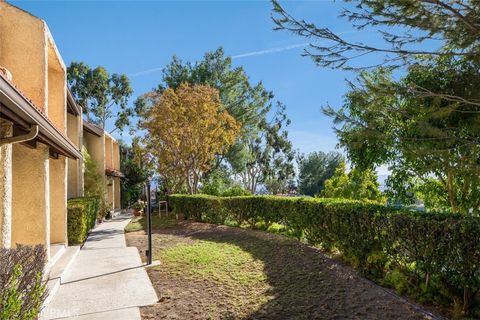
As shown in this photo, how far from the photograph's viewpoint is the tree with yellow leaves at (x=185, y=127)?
2003 cm

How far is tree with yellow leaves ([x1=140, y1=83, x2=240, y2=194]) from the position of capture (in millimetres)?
20031

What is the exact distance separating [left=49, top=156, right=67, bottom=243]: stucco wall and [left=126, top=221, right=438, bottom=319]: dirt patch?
3.02 metres

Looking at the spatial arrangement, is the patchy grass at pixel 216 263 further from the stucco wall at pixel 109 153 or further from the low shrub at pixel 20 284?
the stucco wall at pixel 109 153

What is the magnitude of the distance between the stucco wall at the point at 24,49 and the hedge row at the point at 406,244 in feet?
24.1

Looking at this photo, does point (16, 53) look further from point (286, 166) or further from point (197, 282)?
point (286, 166)

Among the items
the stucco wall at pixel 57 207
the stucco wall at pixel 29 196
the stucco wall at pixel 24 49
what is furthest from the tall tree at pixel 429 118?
the stucco wall at pixel 57 207

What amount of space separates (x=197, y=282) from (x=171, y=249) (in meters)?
3.72

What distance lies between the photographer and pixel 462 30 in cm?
574

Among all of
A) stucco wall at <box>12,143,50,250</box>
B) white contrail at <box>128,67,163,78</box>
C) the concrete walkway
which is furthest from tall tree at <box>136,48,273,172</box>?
stucco wall at <box>12,143,50,250</box>

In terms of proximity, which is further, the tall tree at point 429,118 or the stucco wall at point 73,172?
the stucco wall at point 73,172

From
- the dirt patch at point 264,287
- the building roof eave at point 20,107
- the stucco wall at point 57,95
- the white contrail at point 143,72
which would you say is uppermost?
the white contrail at point 143,72

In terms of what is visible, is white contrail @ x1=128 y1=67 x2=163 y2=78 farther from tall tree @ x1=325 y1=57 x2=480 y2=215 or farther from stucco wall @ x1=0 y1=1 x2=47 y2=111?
tall tree @ x1=325 y1=57 x2=480 y2=215

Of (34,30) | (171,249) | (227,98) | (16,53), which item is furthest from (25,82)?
(227,98)

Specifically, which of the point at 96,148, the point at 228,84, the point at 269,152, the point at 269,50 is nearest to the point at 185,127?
the point at 96,148
